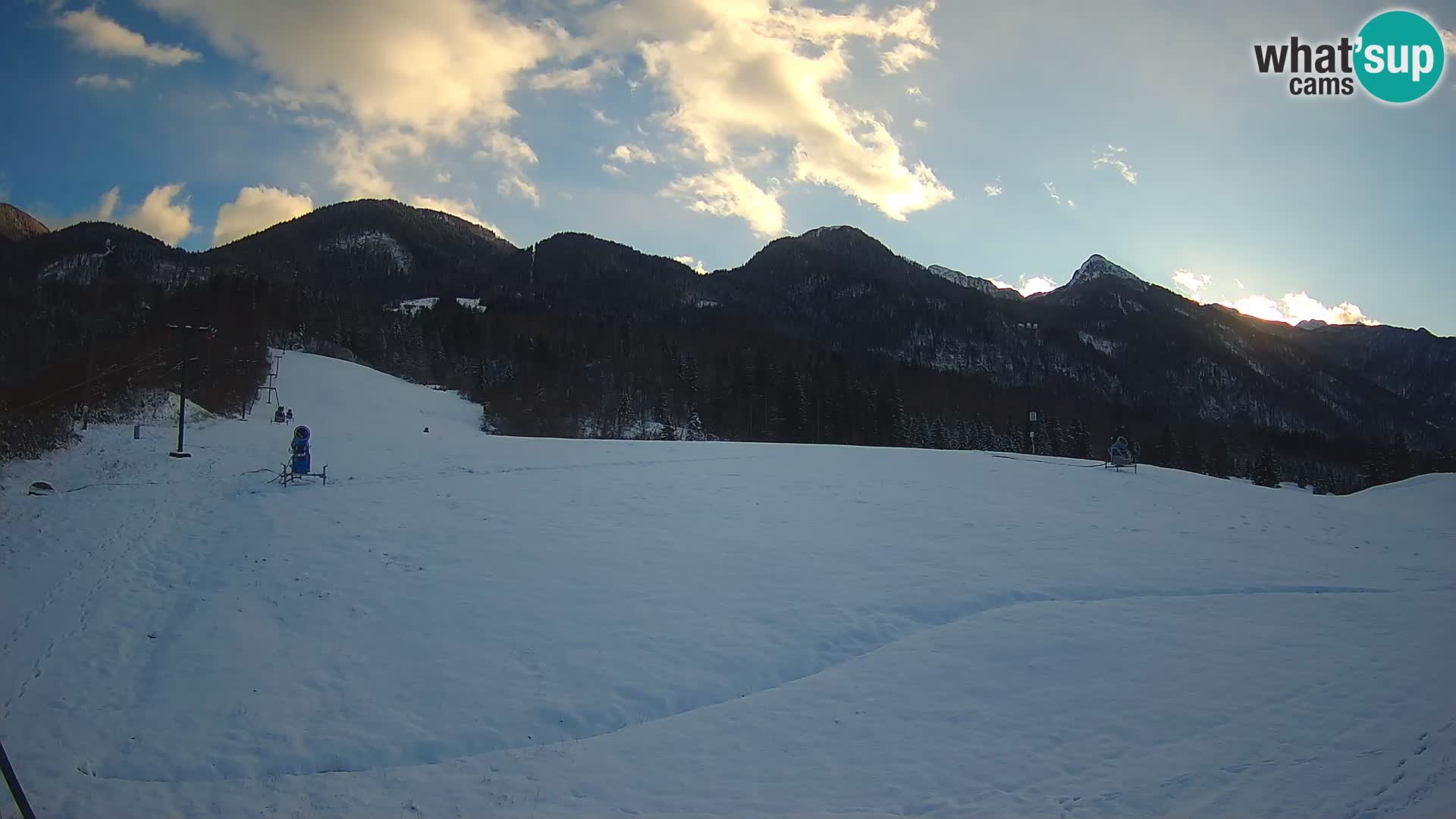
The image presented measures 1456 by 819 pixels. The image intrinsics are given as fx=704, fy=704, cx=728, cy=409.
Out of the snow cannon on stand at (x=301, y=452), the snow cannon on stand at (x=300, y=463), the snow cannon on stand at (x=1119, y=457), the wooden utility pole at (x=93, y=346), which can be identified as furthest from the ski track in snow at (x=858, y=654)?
the wooden utility pole at (x=93, y=346)

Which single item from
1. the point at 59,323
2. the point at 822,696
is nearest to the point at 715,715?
the point at 822,696

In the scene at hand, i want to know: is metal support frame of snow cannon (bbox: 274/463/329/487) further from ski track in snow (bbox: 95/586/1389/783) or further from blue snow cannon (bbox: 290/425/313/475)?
ski track in snow (bbox: 95/586/1389/783)

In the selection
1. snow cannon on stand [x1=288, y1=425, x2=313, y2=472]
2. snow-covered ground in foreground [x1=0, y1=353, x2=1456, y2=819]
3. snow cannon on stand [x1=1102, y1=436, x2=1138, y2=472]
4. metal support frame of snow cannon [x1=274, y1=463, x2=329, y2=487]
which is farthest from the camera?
snow cannon on stand [x1=1102, y1=436, x2=1138, y2=472]

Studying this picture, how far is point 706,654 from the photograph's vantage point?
12.2 metres

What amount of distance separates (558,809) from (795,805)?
277cm

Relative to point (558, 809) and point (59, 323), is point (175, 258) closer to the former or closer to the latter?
point (59, 323)

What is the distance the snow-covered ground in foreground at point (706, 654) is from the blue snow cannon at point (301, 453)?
1340 mm

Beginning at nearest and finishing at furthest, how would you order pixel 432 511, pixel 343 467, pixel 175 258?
pixel 432 511 < pixel 343 467 < pixel 175 258

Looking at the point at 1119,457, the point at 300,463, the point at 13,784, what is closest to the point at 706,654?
the point at 13,784

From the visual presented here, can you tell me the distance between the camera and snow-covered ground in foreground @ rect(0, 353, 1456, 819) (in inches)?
335

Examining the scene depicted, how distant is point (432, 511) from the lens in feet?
64.9

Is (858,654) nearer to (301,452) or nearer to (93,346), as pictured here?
(301,452)

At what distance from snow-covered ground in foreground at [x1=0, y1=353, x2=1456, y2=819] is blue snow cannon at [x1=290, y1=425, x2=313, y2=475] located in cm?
134

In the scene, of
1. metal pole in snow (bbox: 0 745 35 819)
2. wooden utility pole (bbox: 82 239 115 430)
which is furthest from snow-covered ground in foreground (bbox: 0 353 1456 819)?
wooden utility pole (bbox: 82 239 115 430)
